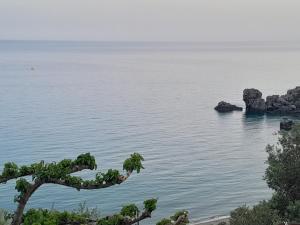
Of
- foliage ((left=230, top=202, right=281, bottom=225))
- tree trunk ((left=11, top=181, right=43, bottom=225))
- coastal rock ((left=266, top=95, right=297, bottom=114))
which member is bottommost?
foliage ((left=230, top=202, right=281, bottom=225))

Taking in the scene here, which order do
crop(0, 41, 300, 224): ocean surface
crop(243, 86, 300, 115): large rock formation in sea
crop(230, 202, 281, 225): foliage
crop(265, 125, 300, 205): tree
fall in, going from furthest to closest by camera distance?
crop(243, 86, 300, 115): large rock formation in sea, crop(0, 41, 300, 224): ocean surface, crop(265, 125, 300, 205): tree, crop(230, 202, 281, 225): foliage

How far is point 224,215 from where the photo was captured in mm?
50125

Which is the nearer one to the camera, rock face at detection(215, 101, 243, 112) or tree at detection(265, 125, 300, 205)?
tree at detection(265, 125, 300, 205)

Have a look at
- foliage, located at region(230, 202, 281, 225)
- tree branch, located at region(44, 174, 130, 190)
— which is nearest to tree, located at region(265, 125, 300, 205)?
foliage, located at region(230, 202, 281, 225)

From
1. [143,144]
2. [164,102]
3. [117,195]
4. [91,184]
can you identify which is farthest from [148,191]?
[164,102]

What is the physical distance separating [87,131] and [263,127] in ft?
115

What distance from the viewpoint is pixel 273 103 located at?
4601 inches

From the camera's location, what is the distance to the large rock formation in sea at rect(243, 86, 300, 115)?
116000mm

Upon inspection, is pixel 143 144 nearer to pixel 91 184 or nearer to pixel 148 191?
pixel 148 191

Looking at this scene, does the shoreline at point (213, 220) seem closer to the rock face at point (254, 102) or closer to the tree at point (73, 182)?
the tree at point (73, 182)

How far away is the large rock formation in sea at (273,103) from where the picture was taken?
4567 inches

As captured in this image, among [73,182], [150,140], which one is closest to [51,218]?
[73,182]

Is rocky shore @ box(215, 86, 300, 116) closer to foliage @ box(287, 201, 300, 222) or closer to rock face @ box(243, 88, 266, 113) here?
rock face @ box(243, 88, 266, 113)

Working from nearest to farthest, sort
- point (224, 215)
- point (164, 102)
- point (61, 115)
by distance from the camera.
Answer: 1. point (224, 215)
2. point (61, 115)
3. point (164, 102)
